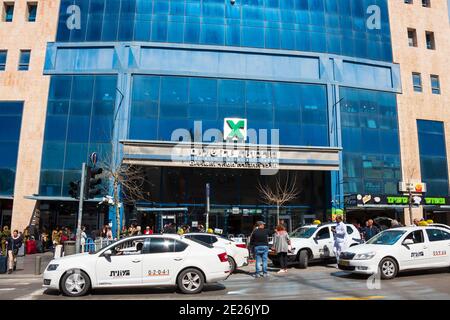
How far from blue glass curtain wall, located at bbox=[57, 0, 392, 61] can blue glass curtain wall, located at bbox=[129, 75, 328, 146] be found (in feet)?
11.5

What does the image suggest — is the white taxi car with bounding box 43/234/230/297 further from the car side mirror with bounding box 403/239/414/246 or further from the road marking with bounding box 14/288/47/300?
the car side mirror with bounding box 403/239/414/246

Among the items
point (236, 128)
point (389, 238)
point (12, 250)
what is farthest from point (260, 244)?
point (236, 128)

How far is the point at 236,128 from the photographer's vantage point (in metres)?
26.4

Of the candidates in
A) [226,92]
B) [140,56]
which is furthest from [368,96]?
[140,56]

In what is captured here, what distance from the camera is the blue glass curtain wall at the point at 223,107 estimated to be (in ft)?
86.1

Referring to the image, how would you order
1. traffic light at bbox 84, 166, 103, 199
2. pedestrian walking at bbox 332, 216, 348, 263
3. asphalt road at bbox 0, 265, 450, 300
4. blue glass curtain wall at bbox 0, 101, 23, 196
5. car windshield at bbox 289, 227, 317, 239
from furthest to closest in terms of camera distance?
blue glass curtain wall at bbox 0, 101, 23, 196
car windshield at bbox 289, 227, 317, 239
pedestrian walking at bbox 332, 216, 348, 263
traffic light at bbox 84, 166, 103, 199
asphalt road at bbox 0, 265, 450, 300

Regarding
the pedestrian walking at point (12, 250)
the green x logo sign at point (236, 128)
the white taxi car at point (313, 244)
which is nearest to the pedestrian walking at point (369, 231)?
the white taxi car at point (313, 244)

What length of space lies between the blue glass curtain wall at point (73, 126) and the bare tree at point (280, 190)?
11.4 meters

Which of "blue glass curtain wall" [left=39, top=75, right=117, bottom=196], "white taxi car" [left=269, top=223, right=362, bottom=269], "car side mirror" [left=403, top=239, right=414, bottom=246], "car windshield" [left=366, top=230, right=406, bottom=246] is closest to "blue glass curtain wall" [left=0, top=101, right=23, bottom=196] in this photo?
"blue glass curtain wall" [left=39, top=75, right=117, bottom=196]

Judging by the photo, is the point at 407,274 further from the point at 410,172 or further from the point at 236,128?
the point at 410,172

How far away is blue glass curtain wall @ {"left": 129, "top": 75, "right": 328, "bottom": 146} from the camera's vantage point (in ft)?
86.1

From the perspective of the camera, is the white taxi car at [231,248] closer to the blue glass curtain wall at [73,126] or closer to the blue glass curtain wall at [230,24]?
the blue glass curtain wall at [73,126]

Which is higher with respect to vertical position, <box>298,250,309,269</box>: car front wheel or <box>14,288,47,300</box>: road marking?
<box>298,250,309,269</box>: car front wheel

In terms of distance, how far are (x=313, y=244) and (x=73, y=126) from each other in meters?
18.9
